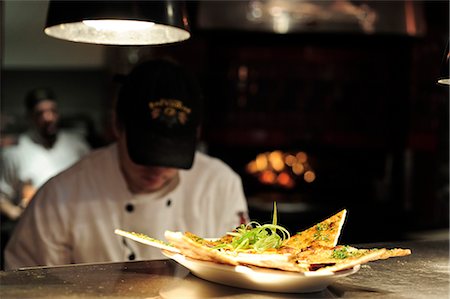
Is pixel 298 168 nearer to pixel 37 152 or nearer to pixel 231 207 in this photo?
pixel 37 152

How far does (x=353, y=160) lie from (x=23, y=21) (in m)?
3.55

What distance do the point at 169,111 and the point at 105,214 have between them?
504mm

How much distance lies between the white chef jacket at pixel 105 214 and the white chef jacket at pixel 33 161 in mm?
3779

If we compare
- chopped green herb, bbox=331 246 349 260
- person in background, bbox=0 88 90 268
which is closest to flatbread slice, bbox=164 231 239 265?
chopped green herb, bbox=331 246 349 260

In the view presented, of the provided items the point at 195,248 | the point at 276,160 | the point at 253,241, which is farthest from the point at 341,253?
the point at 276,160

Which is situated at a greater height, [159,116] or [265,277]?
[159,116]

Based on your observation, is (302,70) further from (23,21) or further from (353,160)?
(23,21)

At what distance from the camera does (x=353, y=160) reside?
631 centimetres

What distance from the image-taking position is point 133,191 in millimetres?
2930

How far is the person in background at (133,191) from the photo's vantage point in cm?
266

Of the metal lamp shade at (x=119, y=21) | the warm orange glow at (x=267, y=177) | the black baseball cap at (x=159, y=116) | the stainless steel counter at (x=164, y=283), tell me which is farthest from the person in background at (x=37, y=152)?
the stainless steel counter at (x=164, y=283)

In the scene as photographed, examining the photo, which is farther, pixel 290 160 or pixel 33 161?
pixel 33 161

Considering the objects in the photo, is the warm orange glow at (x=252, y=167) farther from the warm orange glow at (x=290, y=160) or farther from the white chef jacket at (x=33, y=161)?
the white chef jacket at (x=33, y=161)

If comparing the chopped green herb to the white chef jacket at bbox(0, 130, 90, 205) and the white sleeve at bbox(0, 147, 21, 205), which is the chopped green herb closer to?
the white sleeve at bbox(0, 147, 21, 205)
